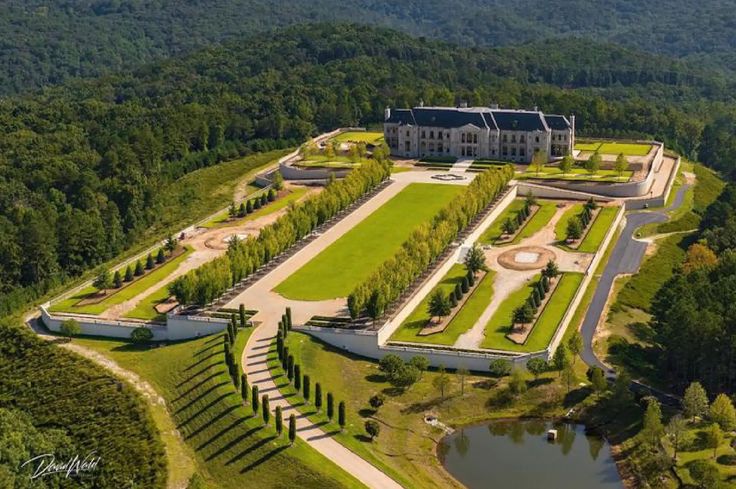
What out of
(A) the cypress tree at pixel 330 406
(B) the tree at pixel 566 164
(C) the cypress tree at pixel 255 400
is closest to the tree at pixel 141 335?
(C) the cypress tree at pixel 255 400

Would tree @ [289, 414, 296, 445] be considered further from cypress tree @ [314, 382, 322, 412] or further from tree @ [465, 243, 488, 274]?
tree @ [465, 243, 488, 274]

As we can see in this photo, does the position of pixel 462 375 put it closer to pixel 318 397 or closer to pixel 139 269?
pixel 318 397

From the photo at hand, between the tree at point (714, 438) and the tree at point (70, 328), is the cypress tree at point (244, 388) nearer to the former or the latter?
the tree at point (70, 328)

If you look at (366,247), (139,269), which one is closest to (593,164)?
(366,247)

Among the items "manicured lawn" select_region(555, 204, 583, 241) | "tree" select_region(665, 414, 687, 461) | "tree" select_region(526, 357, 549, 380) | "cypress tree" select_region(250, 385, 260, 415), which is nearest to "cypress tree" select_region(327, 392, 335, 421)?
"cypress tree" select_region(250, 385, 260, 415)

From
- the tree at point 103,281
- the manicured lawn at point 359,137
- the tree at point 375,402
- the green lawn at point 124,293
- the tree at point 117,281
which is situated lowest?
the tree at point 375,402

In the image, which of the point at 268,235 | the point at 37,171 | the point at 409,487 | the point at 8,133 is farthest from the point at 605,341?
the point at 8,133

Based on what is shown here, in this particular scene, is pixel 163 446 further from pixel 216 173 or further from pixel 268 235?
pixel 216 173
